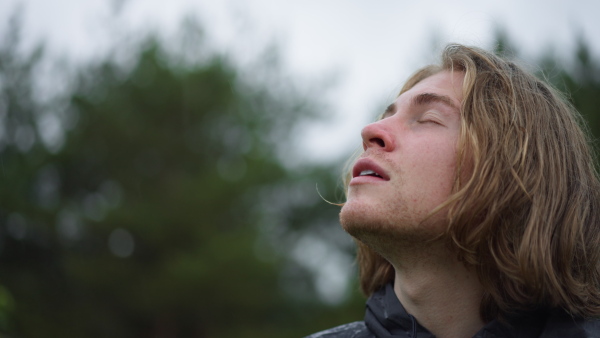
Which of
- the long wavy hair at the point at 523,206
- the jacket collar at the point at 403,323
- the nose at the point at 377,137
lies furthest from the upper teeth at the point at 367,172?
the jacket collar at the point at 403,323

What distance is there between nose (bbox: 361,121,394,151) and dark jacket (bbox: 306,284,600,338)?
2.07 feet

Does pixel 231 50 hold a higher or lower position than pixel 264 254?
higher

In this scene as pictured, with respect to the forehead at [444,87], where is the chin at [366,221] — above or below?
below

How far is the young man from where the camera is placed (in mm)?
1875

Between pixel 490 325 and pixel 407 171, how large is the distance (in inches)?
25.2


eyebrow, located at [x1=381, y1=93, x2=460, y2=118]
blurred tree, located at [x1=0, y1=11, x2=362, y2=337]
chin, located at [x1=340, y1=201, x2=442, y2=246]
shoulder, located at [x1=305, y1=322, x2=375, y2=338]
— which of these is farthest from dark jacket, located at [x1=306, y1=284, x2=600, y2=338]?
blurred tree, located at [x1=0, y1=11, x2=362, y2=337]

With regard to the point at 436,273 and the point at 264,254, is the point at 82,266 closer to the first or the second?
the point at 264,254

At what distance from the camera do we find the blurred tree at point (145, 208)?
1016cm

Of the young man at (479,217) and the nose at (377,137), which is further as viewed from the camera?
the nose at (377,137)

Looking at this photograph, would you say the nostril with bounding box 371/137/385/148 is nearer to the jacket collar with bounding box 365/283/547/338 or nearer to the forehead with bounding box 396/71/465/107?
the forehead with bounding box 396/71/465/107

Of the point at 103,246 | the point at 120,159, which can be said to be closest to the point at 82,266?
the point at 103,246

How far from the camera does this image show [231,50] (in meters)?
13.2

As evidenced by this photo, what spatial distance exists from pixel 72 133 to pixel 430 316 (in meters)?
10.9

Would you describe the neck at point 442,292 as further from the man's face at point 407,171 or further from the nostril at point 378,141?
the nostril at point 378,141
